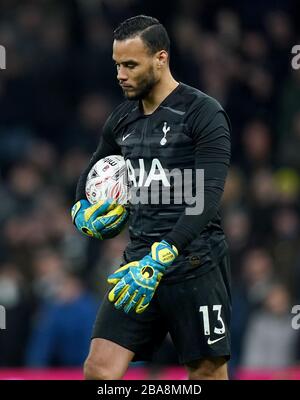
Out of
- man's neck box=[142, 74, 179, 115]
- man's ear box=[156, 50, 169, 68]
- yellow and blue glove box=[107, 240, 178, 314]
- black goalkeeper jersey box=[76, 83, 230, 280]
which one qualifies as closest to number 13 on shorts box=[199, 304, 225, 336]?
black goalkeeper jersey box=[76, 83, 230, 280]

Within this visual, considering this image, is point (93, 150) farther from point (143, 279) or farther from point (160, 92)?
point (143, 279)

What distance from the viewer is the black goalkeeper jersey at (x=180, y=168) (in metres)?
5.11

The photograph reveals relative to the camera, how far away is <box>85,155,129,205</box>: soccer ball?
550cm

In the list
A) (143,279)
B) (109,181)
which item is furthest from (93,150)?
(143,279)

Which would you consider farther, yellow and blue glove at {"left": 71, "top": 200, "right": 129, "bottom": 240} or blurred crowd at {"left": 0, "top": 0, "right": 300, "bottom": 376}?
blurred crowd at {"left": 0, "top": 0, "right": 300, "bottom": 376}

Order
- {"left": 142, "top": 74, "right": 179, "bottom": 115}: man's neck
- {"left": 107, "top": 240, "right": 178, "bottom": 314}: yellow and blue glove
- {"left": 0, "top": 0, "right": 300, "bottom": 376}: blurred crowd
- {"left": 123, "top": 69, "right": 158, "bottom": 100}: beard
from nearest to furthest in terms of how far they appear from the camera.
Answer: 1. {"left": 107, "top": 240, "right": 178, "bottom": 314}: yellow and blue glove
2. {"left": 123, "top": 69, "right": 158, "bottom": 100}: beard
3. {"left": 142, "top": 74, "right": 179, "bottom": 115}: man's neck
4. {"left": 0, "top": 0, "right": 300, "bottom": 376}: blurred crowd

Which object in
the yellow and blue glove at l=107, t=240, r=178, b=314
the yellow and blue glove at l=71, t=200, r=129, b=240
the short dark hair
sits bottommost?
the yellow and blue glove at l=107, t=240, r=178, b=314

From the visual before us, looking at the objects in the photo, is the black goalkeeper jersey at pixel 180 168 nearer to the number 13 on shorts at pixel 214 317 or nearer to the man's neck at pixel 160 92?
the man's neck at pixel 160 92

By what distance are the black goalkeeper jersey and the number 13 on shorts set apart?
172 mm

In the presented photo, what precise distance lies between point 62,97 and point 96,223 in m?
6.40

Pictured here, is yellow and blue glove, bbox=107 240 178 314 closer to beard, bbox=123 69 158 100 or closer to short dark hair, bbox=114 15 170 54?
beard, bbox=123 69 158 100

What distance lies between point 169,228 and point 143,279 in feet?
1.28

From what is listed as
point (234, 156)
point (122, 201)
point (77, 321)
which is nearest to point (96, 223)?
point (122, 201)

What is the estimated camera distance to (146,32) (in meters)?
5.20
